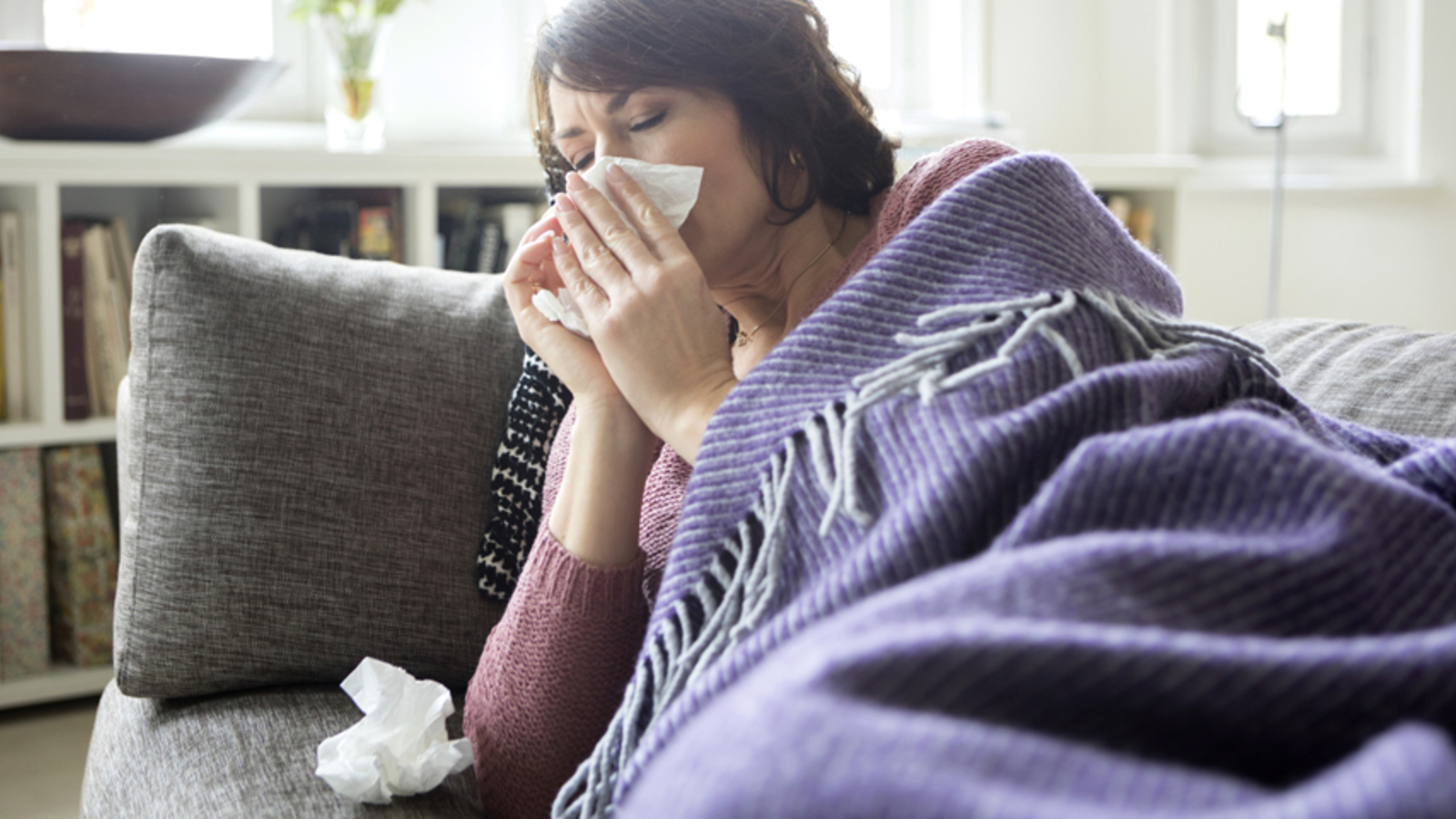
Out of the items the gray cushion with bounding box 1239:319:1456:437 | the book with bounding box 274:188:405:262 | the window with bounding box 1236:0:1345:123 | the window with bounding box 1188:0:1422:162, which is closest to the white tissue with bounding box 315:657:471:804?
the gray cushion with bounding box 1239:319:1456:437

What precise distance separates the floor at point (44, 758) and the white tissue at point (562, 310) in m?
1.17

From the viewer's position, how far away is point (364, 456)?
1187mm

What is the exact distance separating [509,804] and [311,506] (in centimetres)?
35

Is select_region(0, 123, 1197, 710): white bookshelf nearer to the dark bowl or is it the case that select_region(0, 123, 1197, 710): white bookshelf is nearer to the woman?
the dark bowl

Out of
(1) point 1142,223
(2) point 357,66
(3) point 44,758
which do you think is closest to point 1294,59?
(1) point 1142,223

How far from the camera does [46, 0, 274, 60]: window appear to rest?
8.52 feet

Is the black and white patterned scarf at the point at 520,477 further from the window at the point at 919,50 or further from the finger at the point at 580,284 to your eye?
the window at the point at 919,50

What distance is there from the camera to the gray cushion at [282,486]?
1136 mm

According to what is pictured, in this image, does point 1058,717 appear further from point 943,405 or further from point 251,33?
point 251,33

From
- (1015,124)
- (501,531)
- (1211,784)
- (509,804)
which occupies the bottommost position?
(509,804)

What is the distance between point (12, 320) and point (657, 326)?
1.59 meters

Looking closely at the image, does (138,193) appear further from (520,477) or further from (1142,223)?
(1142,223)

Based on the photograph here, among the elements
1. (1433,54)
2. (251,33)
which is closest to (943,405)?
(251,33)

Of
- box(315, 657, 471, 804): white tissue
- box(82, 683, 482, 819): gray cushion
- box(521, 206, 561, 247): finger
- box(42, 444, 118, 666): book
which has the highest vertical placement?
box(521, 206, 561, 247): finger
